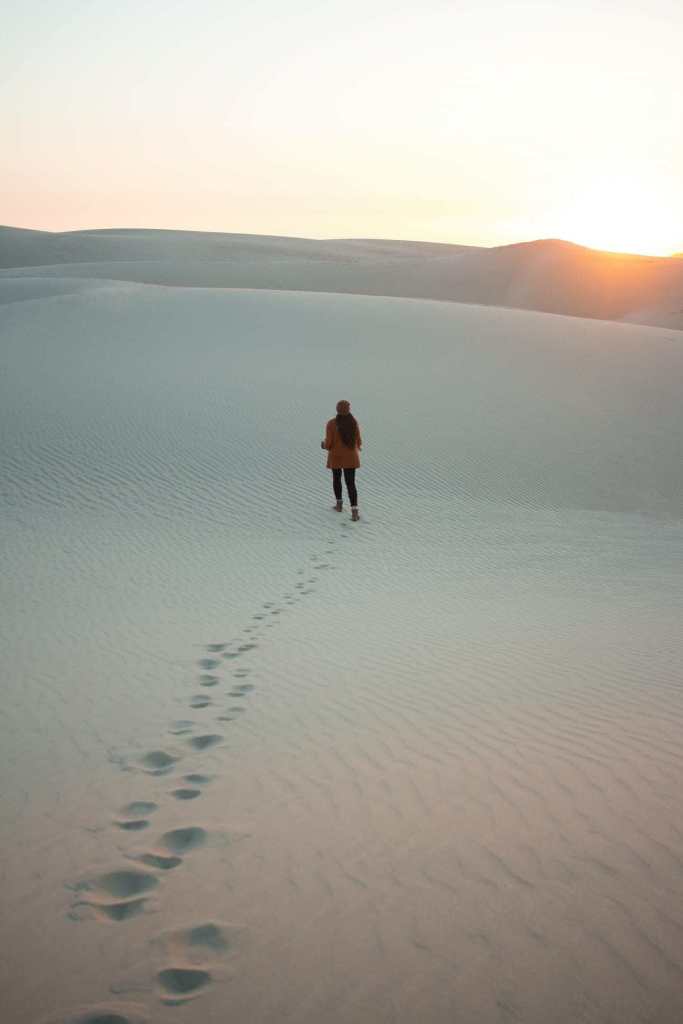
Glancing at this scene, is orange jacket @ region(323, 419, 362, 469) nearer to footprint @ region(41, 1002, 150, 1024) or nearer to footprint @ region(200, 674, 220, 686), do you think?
footprint @ region(200, 674, 220, 686)

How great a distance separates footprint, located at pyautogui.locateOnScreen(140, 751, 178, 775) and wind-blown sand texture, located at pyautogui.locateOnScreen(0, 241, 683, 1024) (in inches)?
0.9

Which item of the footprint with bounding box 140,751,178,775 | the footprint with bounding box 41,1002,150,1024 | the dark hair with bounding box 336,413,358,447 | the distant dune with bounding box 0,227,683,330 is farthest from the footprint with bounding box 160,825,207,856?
the distant dune with bounding box 0,227,683,330

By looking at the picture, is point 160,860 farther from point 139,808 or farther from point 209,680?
point 209,680

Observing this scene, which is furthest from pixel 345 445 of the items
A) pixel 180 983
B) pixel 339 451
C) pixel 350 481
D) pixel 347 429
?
pixel 180 983

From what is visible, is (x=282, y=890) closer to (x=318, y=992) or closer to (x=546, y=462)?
(x=318, y=992)

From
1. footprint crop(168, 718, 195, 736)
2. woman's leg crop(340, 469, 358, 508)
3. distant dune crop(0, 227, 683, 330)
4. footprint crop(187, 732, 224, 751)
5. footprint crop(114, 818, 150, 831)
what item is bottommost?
footprint crop(187, 732, 224, 751)

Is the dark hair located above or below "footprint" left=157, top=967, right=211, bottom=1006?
above

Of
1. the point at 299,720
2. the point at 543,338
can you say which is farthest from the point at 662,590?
the point at 543,338

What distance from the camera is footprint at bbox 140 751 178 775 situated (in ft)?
13.1

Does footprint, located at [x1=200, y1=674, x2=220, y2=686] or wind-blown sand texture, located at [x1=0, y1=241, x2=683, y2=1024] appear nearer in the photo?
wind-blown sand texture, located at [x1=0, y1=241, x2=683, y2=1024]

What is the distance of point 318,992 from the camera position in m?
2.49

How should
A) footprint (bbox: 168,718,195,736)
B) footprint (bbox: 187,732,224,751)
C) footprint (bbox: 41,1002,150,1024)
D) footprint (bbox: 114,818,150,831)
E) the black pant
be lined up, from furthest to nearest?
the black pant → footprint (bbox: 168,718,195,736) → footprint (bbox: 187,732,224,751) → footprint (bbox: 114,818,150,831) → footprint (bbox: 41,1002,150,1024)

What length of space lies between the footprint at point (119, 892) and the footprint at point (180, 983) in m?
0.33

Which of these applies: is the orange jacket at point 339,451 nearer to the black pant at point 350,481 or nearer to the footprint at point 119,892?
the black pant at point 350,481
